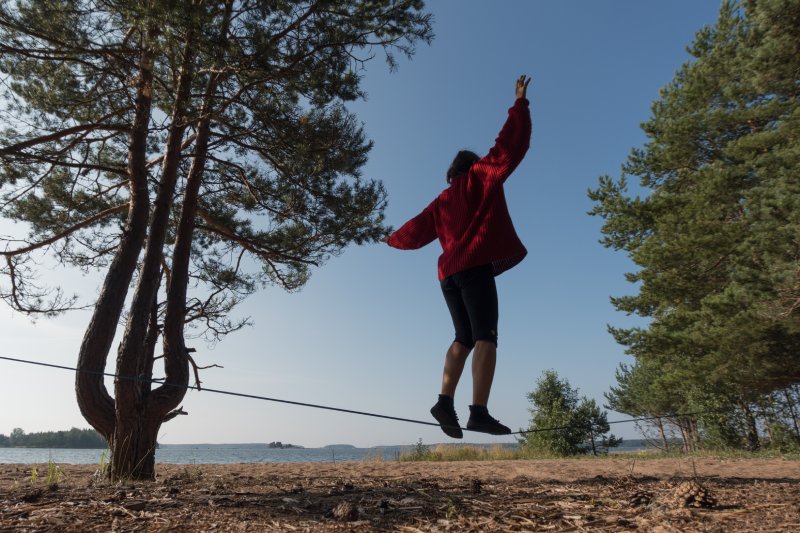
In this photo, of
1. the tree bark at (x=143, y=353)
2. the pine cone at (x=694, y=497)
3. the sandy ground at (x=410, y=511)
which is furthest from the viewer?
the tree bark at (x=143, y=353)

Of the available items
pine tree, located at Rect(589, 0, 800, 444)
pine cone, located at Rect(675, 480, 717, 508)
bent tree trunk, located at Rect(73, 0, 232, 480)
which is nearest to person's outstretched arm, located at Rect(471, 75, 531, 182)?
pine cone, located at Rect(675, 480, 717, 508)

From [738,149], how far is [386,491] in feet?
41.3

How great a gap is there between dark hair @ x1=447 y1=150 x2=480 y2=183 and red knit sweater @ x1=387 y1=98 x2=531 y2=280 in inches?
5.2

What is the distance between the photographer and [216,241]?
8.36m

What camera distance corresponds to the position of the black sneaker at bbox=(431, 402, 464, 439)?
279 centimetres

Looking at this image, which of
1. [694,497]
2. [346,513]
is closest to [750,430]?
[694,497]

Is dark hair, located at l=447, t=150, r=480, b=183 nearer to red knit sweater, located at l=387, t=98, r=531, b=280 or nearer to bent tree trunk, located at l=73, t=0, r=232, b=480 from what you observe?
red knit sweater, located at l=387, t=98, r=531, b=280

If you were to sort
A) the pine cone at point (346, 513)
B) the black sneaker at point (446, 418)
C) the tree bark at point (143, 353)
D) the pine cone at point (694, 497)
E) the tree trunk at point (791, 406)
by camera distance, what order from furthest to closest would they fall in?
the tree trunk at point (791, 406), the tree bark at point (143, 353), the black sneaker at point (446, 418), the pine cone at point (694, 497), the pine cone at point (346, 513)

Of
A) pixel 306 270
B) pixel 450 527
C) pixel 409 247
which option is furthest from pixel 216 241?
A: pixel 450 527

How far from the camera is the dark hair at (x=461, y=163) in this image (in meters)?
3.26

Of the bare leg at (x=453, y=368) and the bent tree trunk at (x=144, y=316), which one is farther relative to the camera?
the bent tree trunk at (x=144, y=316)

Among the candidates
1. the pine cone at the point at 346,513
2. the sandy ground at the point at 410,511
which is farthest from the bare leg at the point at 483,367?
the pine cone at the point at 346,513

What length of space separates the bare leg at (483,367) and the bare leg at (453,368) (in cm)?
21

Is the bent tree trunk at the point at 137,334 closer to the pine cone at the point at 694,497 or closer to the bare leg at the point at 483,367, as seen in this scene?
the bare leg at the point at 483,367
